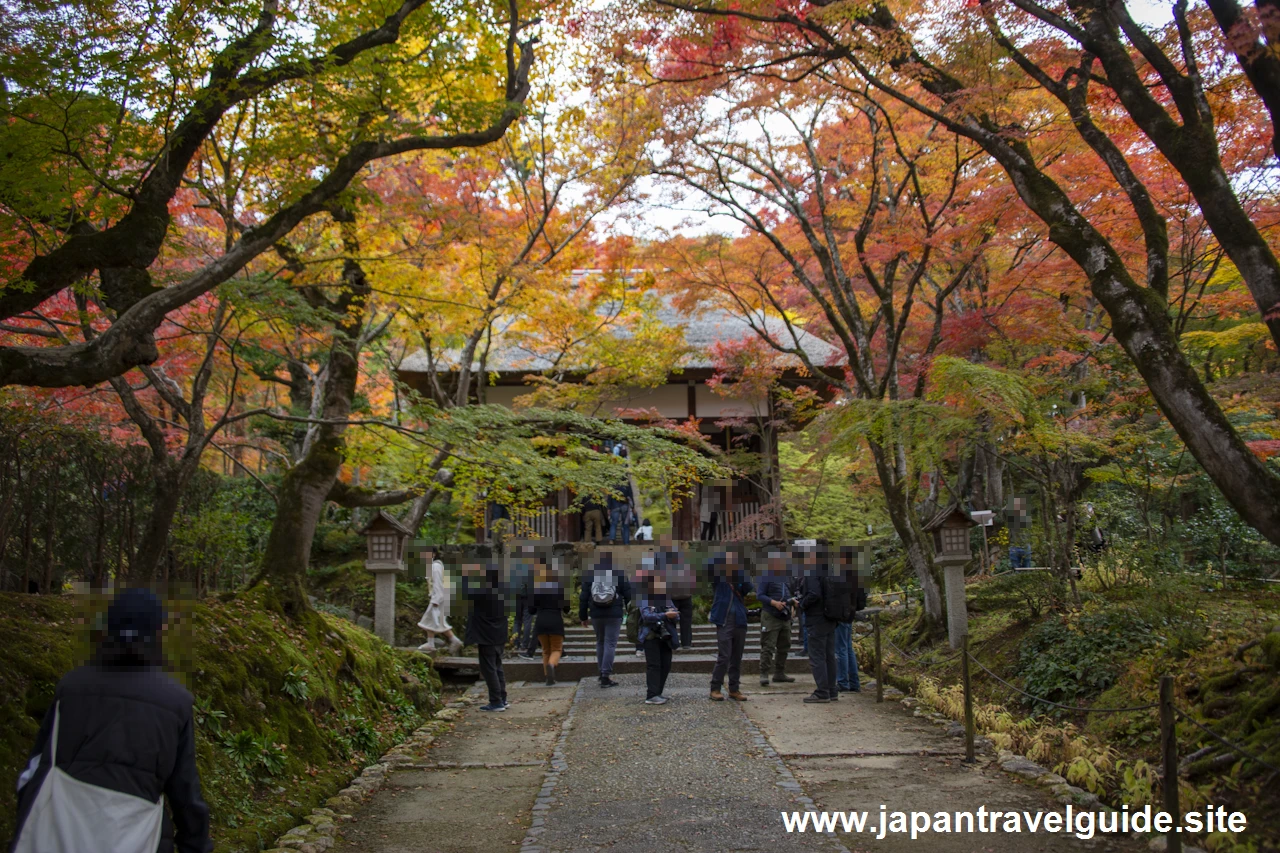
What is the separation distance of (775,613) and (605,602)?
6.77 ft

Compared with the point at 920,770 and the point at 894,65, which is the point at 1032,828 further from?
the point at 894,65

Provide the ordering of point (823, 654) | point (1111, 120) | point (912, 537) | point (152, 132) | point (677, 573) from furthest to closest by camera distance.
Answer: point (912, 537) → point (677, 573) → point (823, 654) → point (1111, 120) → point (152, 132)

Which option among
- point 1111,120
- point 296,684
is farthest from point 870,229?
point 296,684

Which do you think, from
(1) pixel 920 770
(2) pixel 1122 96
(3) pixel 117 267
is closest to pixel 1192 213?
(2) pixel 1122 96

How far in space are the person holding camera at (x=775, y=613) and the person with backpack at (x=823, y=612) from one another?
585 millimetres

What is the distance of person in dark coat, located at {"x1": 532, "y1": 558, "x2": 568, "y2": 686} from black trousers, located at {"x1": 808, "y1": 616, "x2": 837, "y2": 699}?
10.2 ft

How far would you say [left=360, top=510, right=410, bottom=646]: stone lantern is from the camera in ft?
38.4

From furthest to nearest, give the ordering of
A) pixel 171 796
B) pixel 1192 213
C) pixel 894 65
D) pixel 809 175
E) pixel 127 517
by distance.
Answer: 1. pixel 809 175
2. pixel 1192 213
3. pixel 127 517
4. pixel 894 65
5. pixel 171 796

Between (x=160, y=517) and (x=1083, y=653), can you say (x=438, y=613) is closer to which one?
(x=160, y=517)

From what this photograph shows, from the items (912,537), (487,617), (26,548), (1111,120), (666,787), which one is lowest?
(666,787)

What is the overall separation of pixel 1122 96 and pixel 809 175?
21.0ft

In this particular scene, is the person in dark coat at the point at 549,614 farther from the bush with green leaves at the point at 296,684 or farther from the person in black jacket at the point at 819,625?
the bush with green leaves at the point at 296,684

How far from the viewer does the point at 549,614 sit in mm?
10555

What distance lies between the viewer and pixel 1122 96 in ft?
19.1
